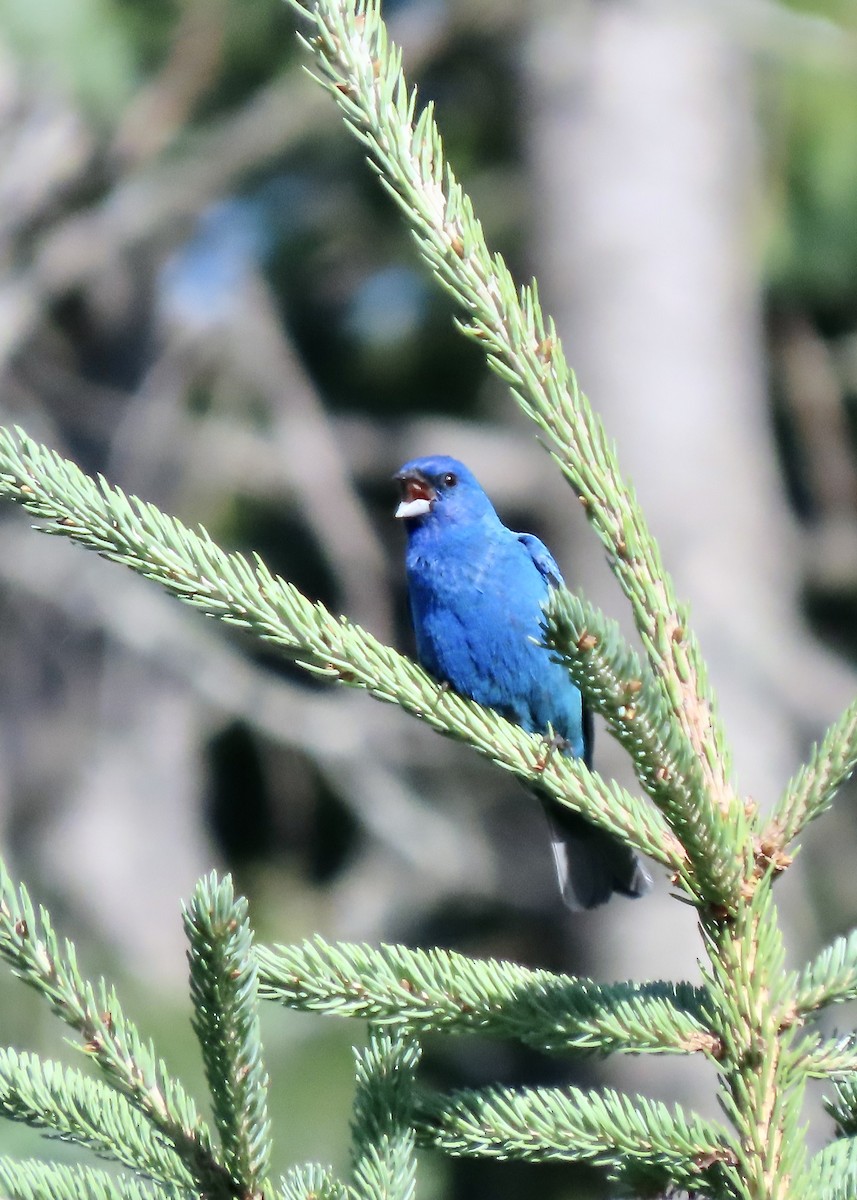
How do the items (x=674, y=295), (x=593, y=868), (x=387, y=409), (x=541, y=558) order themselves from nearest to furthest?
(x=541, y=558)
(x=593, y=868)
(x=674, y=295)
(x=387, y=409)

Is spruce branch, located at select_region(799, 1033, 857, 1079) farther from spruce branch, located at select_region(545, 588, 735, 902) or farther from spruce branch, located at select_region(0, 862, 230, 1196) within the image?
spruce branch, located at select_region(0, 862, 230, 1196)

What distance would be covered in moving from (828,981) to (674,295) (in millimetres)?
7121

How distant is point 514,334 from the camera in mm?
1651

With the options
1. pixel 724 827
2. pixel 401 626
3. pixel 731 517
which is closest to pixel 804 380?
pixel 731 517

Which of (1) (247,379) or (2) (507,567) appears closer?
(2) (507,567)

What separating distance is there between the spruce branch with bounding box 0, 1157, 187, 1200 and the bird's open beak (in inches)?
88.1

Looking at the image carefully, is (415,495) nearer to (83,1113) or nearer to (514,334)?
(514,334)

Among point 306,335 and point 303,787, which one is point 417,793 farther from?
point 306,335

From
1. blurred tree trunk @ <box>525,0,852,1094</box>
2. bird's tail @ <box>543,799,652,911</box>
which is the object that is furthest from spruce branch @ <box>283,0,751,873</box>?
blurred tree trunk @ <box>525,0,852,1094</box>

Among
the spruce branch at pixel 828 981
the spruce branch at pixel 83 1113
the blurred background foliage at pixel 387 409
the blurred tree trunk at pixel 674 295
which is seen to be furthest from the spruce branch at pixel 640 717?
the blurred tree trunk at pixel 674 295

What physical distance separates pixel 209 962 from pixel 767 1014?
613mm

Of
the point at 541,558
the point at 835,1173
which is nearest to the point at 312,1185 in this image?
the point at 835,1173

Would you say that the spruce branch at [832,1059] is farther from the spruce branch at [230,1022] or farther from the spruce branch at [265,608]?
the spruce branch at [230,1022]

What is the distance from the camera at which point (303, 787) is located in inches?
438
